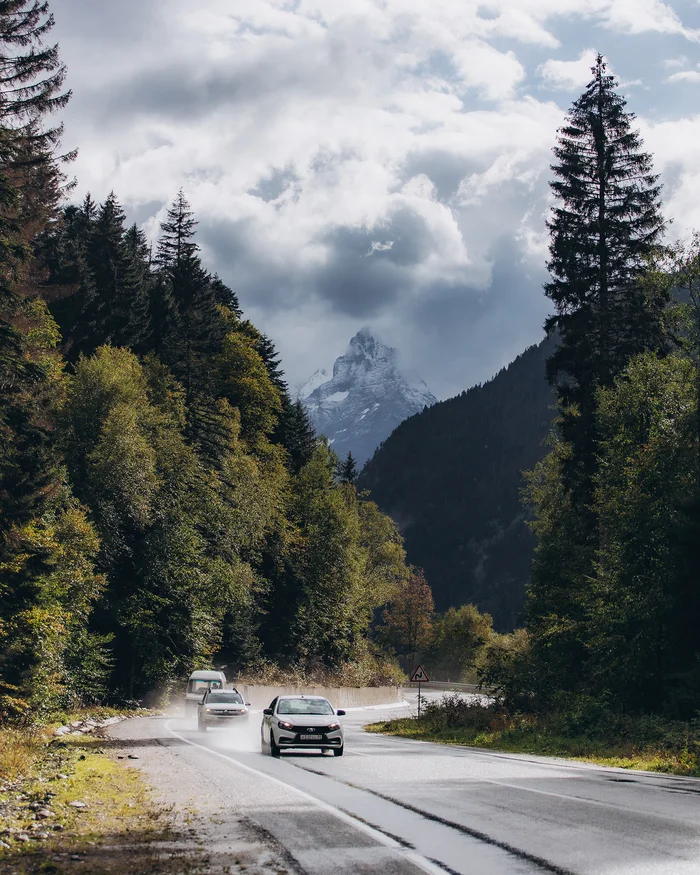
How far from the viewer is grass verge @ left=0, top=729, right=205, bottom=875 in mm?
7719

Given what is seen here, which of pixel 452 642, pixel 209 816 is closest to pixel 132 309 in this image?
pixel 209 816

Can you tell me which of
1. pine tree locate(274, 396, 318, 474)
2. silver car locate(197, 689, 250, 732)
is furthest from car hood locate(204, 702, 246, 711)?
pine tree locate(274, 396, 318, 474)

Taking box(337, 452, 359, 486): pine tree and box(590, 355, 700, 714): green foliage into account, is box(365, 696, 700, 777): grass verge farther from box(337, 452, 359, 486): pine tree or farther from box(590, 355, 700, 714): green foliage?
box(337, 452, 359, 486): pine tree

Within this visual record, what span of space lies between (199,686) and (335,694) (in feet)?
94.3

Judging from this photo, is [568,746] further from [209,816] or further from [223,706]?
[209,816]

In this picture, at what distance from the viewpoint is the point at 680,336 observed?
107 feet

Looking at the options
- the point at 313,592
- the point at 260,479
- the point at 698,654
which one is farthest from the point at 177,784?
the point at 313,592

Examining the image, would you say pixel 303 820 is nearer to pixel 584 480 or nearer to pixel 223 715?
pixel 223 715

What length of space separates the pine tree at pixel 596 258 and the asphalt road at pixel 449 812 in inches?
748

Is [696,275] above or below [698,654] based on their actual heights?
above

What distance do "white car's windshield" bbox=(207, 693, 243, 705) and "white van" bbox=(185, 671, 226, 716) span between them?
9.73m

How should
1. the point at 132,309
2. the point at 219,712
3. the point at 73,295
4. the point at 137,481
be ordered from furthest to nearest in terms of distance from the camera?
the point at 132,309 → the point at 73,295 → the point at 137,481 → the point at 219,712

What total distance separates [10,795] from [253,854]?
4897mm

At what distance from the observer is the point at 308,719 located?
2112 centimetres
